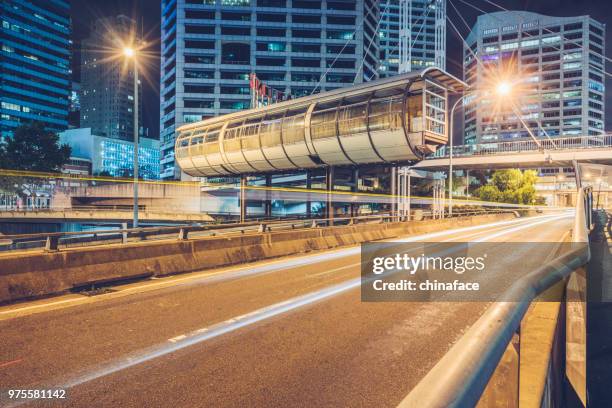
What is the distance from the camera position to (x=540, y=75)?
147375 mm

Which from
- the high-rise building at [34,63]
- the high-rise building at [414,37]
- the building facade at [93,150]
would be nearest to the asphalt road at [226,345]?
the building facade at [93,150]

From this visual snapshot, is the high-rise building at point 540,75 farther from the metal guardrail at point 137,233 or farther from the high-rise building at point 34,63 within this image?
the high-rise building at point 34,63

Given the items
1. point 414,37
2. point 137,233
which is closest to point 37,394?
point 137,233

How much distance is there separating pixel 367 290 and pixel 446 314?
2234mm

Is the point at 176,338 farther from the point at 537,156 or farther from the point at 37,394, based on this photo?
the point at 537,156

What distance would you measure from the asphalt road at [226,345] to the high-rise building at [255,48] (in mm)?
87971

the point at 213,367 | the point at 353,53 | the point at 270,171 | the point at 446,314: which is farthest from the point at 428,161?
the point at 213,367

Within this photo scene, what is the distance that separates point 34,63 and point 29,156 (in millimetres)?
103665

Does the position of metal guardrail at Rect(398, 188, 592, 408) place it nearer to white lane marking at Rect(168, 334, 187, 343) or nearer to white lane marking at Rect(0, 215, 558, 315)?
white lane marking at Rect(168, 334, 187, 343)

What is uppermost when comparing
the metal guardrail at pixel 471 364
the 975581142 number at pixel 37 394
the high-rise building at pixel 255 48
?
the high-rise building at pixel 255 48

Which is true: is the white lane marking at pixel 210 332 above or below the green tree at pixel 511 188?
below

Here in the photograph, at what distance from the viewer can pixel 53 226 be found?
55.1m

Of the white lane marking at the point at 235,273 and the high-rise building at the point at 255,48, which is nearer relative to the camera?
the white lane marking at the point at 235,273

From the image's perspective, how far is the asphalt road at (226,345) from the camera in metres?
4.18
